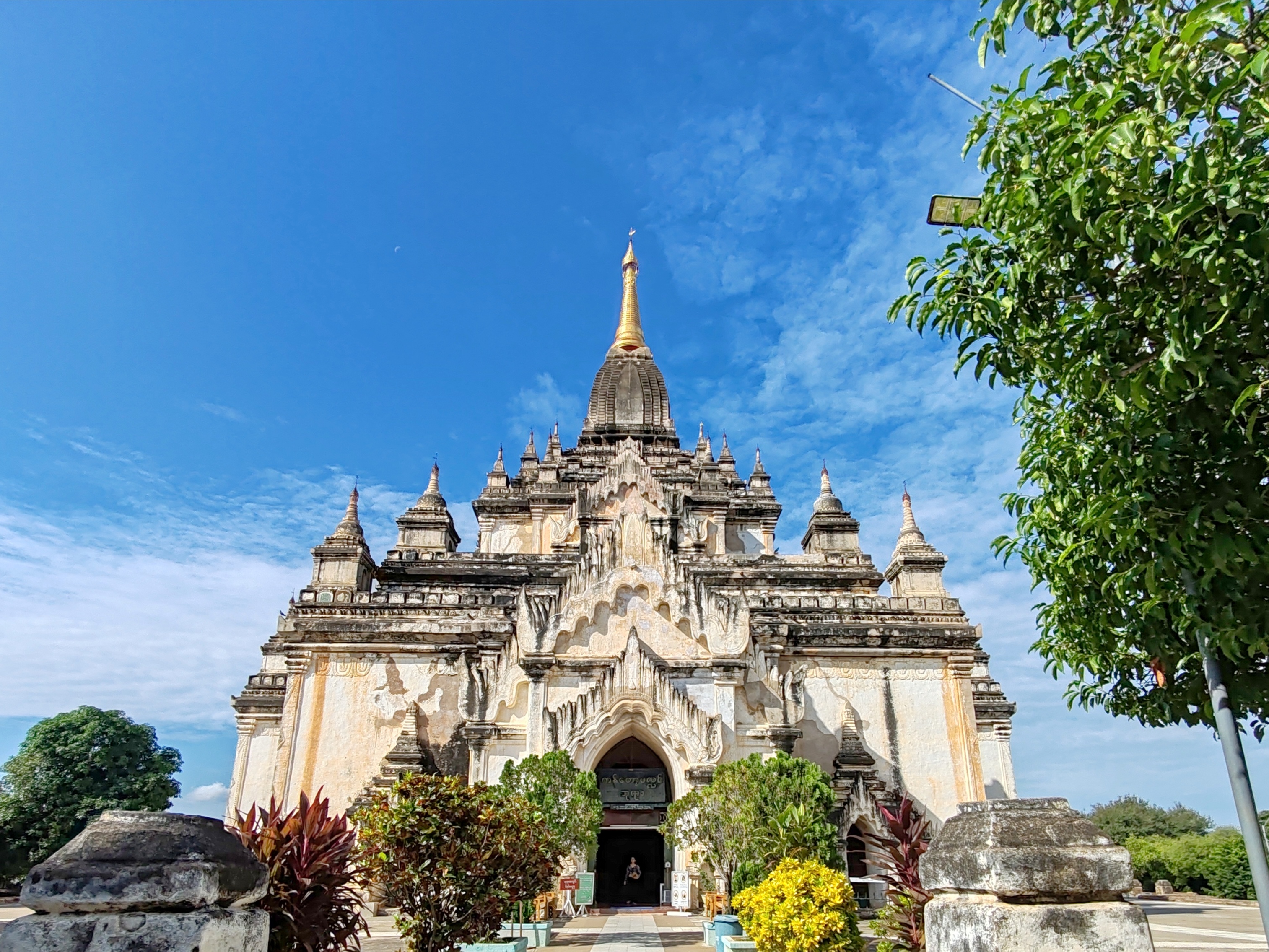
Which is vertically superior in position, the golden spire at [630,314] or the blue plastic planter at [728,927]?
the golden spire at [630,314]

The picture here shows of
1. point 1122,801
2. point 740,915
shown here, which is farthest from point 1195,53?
point 1122,801

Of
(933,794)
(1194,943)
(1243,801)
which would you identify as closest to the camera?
(1243,801)

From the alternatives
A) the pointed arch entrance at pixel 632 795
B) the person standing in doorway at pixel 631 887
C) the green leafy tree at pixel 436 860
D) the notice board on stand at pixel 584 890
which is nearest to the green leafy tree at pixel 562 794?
the notice board on stand at pixel 584 890

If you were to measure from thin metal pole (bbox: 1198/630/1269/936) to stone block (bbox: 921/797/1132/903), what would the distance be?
6.82ft

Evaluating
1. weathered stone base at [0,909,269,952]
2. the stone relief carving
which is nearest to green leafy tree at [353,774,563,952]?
weathered stone base at [0,909,269,952]

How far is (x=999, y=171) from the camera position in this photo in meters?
7.77

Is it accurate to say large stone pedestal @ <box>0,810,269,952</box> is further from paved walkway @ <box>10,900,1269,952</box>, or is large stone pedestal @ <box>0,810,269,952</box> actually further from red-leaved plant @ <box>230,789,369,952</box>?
paved walkway @ <box>10,900,1269,952</box>

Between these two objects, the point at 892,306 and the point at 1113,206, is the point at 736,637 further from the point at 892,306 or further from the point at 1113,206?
the point at 1113,206

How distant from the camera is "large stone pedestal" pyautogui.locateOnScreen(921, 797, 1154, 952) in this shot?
4.86 meters

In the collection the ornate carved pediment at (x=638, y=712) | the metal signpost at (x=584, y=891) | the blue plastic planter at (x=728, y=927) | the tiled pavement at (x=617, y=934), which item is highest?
the ornate carved pediment at (x=638, y=712)

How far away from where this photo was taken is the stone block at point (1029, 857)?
4.99 metres

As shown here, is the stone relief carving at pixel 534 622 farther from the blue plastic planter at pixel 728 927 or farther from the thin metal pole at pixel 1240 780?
the thin metal pole at pixel 1240 780

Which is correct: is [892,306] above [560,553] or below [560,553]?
below

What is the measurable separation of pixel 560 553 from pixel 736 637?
1173 cm
